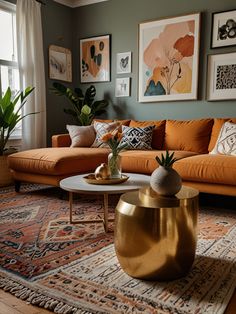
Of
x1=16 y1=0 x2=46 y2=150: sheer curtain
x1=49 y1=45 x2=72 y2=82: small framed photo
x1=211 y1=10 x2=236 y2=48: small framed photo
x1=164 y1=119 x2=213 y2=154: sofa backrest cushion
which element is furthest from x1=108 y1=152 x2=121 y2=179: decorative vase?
x1=49 y1=45 x2=72 y2=82: small framed photo

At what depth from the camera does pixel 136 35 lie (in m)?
4.20

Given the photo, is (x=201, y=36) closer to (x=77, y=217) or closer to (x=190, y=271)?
(x=77, y=217)

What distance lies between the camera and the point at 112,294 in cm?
133

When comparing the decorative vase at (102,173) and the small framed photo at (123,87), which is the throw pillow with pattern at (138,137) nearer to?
the small framed photo at (123,87)

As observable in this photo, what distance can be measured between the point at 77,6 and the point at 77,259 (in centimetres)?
415

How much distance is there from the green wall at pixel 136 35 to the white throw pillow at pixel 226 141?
2.14 feet

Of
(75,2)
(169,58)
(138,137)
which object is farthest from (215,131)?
(75,2)

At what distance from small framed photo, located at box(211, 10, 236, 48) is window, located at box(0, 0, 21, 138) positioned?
8.24ft

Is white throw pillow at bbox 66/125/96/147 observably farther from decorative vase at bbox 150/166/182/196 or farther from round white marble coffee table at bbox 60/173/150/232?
decorative vase at bbox 150/166/182/196

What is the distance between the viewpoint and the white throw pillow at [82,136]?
12.1ft

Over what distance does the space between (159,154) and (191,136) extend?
619mm

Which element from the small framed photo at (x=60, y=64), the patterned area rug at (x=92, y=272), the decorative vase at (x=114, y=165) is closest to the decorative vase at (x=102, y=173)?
the decorative vase at (x=114, y=165)

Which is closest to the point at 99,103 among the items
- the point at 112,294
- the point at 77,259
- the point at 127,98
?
the point at 127,98

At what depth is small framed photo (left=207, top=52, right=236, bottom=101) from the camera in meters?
3.54
